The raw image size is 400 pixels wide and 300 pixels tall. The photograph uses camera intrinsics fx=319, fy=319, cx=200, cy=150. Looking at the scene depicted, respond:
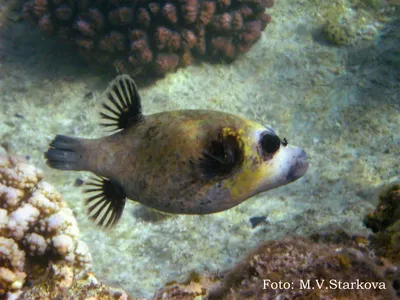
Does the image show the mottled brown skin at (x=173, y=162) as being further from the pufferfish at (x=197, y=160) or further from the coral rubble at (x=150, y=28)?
the coral rubble at (x=150, y=28)

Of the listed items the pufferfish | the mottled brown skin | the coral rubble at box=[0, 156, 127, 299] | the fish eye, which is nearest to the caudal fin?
the pufferfish

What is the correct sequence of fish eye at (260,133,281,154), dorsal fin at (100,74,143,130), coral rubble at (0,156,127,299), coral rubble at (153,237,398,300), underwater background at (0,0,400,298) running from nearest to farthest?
coral rubble at (153,237,398,300)
fish eye at (260,133,281,154)
dorsal fin at (100,74,143,130)
coral rubble at (0,156,127,299)
underwater background at (0,0,400,298)

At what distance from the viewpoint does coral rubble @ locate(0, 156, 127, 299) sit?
3.07 m

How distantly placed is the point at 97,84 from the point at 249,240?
427 cm

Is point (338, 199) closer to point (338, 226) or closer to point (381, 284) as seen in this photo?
point (338, 226)

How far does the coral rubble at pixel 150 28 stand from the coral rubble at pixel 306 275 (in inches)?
175

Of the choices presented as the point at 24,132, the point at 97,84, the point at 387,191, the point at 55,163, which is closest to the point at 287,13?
the point at 97,84

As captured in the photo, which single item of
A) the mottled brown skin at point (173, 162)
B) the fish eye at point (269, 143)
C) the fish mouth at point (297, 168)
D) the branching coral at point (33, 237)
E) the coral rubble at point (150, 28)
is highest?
the fish eye at point (269, 143)

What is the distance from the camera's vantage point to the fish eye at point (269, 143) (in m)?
1.98

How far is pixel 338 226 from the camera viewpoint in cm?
329

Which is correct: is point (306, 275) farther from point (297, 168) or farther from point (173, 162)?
point (173, 162)

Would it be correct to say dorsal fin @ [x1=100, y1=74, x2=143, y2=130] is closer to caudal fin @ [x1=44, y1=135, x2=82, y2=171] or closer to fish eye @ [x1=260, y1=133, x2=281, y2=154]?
caudal fin @ [x1=44, y1=135, x2=82, y2=171]

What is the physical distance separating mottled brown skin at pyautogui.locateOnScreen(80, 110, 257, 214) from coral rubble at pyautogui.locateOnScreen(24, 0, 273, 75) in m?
4.00

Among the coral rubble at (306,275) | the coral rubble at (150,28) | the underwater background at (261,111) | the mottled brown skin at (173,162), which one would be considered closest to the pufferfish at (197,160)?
the mottled brown skin at (173,162)
